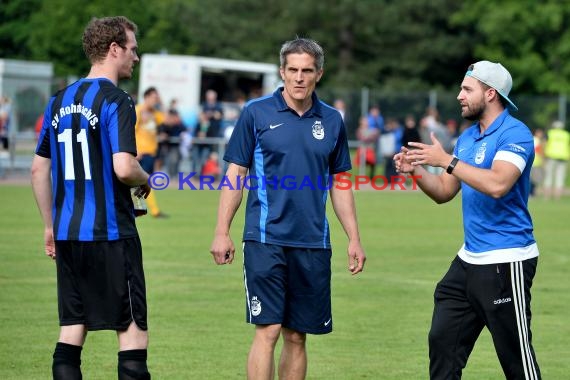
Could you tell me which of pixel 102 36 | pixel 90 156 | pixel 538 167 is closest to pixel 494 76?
pixel 102 36

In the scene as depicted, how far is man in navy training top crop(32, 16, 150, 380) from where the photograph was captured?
21.5 feet

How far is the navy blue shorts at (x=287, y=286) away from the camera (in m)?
7.11

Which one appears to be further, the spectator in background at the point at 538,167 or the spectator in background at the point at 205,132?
the spectator in background at the point at 205,132

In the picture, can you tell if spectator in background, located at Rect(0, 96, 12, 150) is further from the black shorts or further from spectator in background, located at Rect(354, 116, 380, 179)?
the black shorts

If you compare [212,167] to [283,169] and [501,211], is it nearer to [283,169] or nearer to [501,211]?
[283,169]

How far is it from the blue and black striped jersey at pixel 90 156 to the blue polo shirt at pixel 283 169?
33.2 inches

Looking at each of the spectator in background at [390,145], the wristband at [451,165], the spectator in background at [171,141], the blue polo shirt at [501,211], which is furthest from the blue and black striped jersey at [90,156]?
the spectator in background at [390,145]

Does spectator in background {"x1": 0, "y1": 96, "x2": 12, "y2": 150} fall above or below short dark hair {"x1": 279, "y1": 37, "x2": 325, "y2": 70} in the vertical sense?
below

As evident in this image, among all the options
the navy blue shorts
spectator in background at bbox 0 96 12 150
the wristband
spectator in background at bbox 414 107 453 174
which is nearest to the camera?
the wristband

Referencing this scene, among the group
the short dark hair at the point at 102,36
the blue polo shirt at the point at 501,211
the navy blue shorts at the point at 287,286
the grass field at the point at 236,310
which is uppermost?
the short dark hair at the point at 102,36

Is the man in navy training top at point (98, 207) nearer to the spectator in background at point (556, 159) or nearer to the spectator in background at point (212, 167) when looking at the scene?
the spectator in background at point (556, 159)

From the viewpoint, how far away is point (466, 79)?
23.2 feet

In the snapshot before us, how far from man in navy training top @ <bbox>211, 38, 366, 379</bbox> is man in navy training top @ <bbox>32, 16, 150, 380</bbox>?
0.74 metres

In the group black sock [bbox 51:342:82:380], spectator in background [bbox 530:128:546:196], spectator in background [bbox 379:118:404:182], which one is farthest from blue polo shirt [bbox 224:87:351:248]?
spectator in background [bbox 379:118:404:182]
